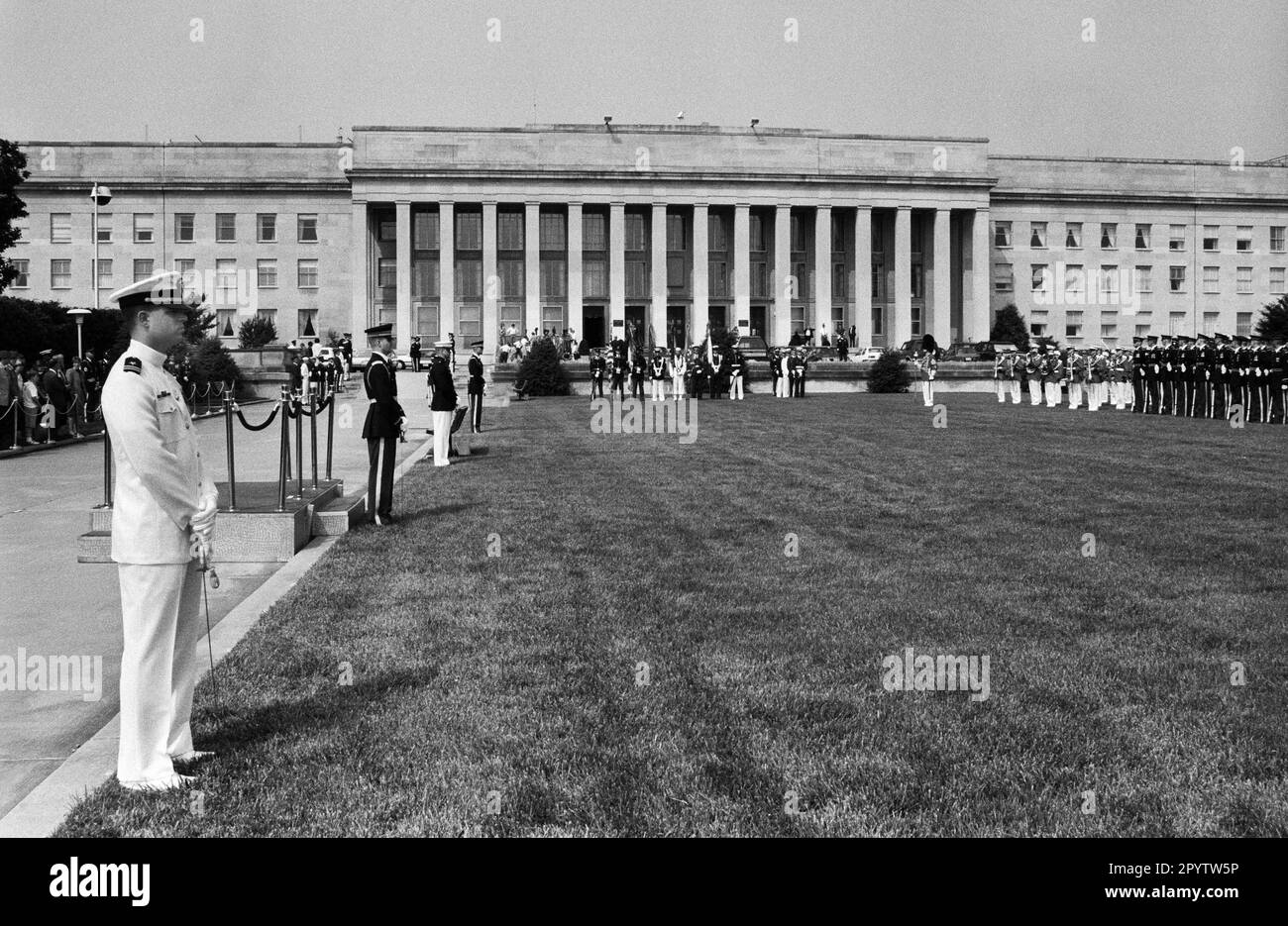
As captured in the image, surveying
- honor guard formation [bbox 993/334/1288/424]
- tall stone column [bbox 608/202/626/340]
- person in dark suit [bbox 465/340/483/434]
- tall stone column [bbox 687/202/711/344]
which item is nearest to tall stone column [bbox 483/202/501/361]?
tall stone column [bbox 608/202/626/340]

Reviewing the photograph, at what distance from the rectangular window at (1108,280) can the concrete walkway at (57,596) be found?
90.4 meters

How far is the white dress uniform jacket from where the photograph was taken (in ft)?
19.2

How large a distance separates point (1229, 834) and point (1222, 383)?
3313 cm

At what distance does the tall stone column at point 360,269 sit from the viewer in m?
92.8

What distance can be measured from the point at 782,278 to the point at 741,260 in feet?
10.7

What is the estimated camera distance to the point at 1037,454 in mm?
22562

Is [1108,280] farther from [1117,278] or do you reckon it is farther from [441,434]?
[441,434]

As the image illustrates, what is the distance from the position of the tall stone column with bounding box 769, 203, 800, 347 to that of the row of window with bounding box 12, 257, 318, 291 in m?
34.5

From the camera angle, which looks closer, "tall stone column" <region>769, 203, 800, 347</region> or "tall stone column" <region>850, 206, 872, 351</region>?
"tall stone column" <region>769, 203, 800, 347</region>

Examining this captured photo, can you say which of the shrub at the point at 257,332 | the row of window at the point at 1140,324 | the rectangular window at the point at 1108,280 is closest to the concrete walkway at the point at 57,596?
the shrub at the point at 257,332

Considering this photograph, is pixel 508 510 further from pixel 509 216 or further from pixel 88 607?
pixel 509 216

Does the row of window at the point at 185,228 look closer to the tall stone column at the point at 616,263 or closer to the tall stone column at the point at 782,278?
the tall stone column at the point at 616,263

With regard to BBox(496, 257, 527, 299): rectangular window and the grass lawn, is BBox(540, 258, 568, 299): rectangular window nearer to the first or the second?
BBox(496, 257, 527, 299): rectangular window
